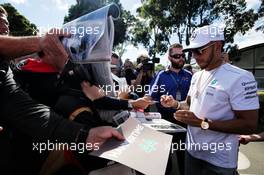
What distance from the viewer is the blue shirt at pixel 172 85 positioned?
384 centimetres

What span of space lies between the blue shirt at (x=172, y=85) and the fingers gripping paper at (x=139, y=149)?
8.85 ft

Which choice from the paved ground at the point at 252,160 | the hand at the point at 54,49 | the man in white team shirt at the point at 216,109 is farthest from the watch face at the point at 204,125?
the paved ground at the point at 252,160

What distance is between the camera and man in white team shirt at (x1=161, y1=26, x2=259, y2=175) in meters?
1.84

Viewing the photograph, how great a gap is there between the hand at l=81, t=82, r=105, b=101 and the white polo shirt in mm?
981

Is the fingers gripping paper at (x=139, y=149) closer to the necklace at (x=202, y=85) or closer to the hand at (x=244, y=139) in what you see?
the necklace at (x=202, y=85)

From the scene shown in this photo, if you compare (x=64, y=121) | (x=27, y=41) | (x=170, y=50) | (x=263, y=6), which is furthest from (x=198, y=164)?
(x=263, y=6)

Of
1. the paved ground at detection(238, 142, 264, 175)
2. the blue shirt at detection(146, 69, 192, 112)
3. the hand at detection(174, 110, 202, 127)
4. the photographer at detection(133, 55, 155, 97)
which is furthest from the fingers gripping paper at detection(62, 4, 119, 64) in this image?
the photographer at detection(133, 55, 155, 97)

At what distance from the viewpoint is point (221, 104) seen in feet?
6.25

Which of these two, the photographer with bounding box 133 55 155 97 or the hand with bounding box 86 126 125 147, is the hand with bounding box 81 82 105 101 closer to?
the hand with bounding box 86 126 125 147

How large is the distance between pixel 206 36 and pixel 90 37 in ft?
3.68

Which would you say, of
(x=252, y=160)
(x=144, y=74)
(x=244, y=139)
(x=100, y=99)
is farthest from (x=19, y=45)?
(x=252, y=160)

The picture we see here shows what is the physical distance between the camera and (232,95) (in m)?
1.84

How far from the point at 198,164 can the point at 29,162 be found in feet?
4.40

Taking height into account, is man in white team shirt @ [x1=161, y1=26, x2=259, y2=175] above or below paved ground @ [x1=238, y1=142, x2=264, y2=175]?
above
